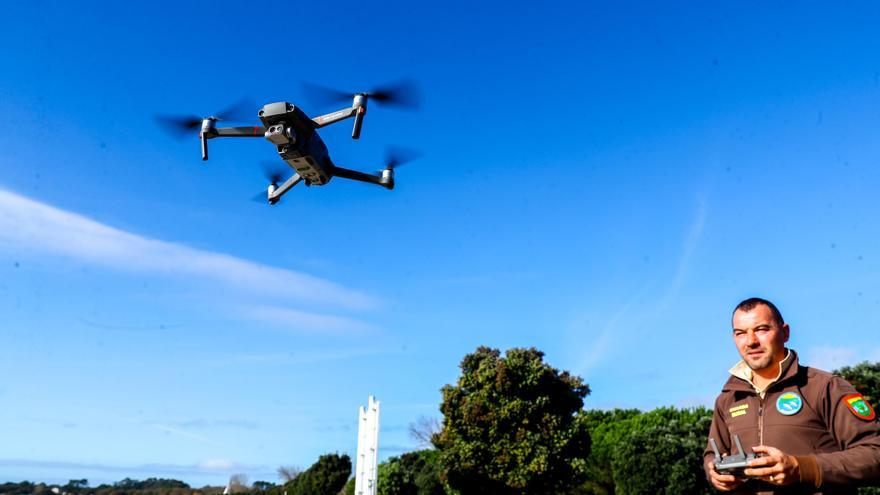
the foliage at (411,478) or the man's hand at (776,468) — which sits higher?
the foliage at (411,478)

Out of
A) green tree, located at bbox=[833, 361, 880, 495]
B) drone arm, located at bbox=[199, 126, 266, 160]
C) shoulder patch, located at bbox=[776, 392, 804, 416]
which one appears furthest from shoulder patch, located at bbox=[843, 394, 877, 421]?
green tree, located at bbox=[833, 361, 880, 495]

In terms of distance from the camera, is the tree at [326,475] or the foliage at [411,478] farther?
the tree at [326,475]

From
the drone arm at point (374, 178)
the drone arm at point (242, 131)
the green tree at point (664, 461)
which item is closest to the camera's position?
the drone arm at point (242, 131)

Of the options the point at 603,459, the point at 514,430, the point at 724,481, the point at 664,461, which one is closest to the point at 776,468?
the point at 724,481

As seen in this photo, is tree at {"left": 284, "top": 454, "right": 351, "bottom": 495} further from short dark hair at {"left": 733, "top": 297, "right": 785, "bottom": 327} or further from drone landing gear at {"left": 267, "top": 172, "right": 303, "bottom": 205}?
short dark hair at {"left": 733, "top": 297, "right": 785, "bottom": 327}

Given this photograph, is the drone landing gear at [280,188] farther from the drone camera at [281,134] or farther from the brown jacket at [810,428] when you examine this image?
the brown jacket at [810,428]

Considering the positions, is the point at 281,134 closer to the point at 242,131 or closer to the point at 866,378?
the point at 242,131

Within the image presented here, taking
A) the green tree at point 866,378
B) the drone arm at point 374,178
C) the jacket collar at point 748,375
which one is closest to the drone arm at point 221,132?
the drone arm at point 374,178

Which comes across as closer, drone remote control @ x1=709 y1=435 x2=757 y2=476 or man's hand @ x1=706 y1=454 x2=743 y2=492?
drone remote control @ x1=709 y1=435 x2=757 y2=476
